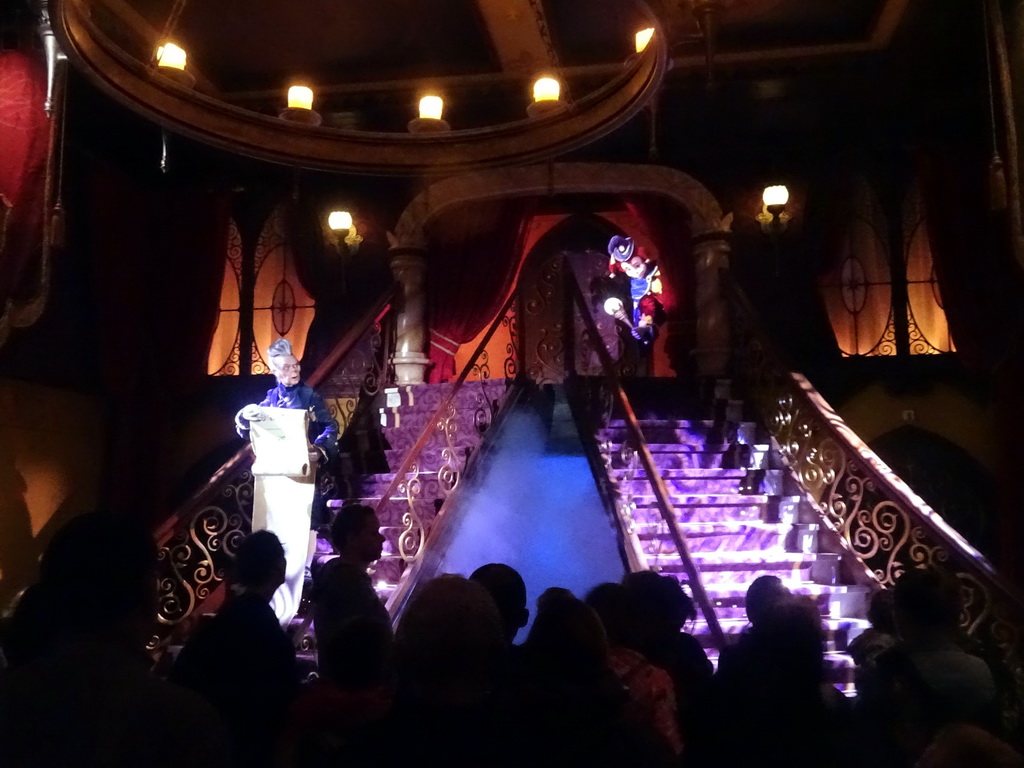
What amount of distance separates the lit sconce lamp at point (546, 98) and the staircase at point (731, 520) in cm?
253

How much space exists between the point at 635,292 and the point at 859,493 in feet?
14.4

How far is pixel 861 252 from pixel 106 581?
9.26 meters

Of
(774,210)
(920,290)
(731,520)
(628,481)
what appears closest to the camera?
(731,520)

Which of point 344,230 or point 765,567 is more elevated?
point 344,230

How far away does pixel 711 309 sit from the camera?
9148mm

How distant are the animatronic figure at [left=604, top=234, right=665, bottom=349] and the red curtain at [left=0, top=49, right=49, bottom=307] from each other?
5.81 metres

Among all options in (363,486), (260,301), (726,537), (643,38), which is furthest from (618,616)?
(260,301)

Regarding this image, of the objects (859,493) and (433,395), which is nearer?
(859,493)

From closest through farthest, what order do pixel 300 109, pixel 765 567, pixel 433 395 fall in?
pixel 300 109 < pixel 765 567 < pixel 433 395

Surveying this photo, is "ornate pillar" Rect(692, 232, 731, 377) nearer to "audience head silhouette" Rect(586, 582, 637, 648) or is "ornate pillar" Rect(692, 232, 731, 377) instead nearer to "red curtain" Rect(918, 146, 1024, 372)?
"red curtain" Rect(918, 146, 1024, 372)

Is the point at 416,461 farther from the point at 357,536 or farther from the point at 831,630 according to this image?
the point at 357,536

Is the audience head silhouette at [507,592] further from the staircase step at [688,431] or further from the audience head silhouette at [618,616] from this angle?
the staircase step at [688,431]

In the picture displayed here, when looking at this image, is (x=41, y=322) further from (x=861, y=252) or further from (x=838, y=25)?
(x=861, y=252)

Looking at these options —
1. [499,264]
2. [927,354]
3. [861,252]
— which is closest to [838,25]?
[861,252]
